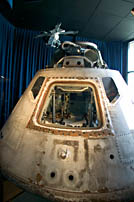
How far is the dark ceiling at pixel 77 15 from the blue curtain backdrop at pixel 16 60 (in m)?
0.26

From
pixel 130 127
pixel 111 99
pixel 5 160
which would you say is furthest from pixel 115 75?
pixel 5 160

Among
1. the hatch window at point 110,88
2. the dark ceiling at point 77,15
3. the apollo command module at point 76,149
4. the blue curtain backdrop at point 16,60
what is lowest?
the apollo command module at point 76,149

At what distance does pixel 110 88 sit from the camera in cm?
184

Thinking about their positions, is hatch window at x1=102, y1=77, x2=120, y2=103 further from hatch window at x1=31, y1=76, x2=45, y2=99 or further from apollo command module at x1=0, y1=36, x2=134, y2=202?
hatch window at x1=31, y1=76, x2=45, y2=99

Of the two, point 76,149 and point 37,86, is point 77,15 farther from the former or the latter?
point 76,149

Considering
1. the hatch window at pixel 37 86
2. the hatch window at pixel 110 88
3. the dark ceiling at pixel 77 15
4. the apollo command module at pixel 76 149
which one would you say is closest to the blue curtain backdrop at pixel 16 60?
the dark ceiling at pixel 77 15

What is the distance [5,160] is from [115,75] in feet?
5.33

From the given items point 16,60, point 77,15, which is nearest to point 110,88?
point 77,15

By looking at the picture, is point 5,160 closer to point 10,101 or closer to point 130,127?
point 130,127

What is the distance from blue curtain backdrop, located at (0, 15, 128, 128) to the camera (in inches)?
137

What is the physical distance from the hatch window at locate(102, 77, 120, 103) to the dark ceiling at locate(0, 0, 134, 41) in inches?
71.6

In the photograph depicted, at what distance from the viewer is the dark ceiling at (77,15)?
2847mm

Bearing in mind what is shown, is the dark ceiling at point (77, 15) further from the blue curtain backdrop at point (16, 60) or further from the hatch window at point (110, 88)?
the hatch window at point (110, 88)

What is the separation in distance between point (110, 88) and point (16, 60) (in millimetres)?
2914
